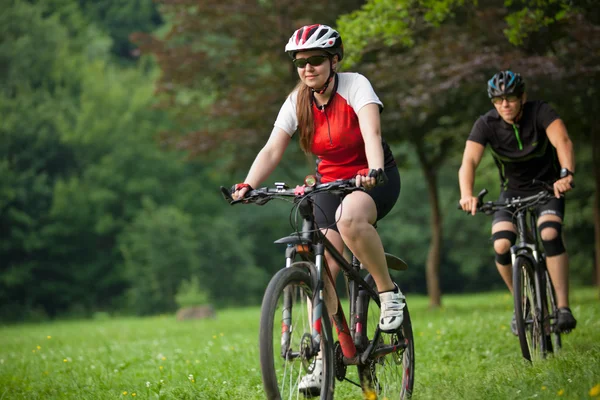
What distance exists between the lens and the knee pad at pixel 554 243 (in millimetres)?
6500

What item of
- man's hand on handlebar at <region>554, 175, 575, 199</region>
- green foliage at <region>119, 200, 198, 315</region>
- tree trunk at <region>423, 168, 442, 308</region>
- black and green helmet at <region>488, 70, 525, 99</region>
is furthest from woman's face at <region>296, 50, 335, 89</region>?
green foliage at <region>119, 200, 198, 315</region>

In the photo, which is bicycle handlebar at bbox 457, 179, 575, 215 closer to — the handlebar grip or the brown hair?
the brown hair

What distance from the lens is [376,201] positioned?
15.4 feet

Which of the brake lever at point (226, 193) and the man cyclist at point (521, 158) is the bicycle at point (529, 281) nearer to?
the man cyclist at point (521, 158)

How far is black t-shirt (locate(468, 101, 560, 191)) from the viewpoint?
21.3ft

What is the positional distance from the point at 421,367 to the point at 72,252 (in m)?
29.6

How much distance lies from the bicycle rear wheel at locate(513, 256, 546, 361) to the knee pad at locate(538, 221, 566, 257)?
326 mm

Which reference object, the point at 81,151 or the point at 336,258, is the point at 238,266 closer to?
the point at 81,151

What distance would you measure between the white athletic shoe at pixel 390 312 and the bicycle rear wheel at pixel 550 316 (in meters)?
1.89

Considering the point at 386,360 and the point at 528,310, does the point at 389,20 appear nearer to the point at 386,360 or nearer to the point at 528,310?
the point at 528,310

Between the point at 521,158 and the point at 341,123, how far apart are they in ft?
7.47

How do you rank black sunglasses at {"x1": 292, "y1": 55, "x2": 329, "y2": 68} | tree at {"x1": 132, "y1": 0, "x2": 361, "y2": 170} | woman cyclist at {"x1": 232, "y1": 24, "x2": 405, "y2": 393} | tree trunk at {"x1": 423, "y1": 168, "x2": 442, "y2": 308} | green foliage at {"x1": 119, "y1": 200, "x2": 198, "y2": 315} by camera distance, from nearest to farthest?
woman cyclist at {"x1": 232, "y1": 24, "x2": 405, "y2": 393} → black sunglasses at {"x1": 292, "y1": 55, "x2": 329, "y2": 68} → tree at {"x1": 132, "y1": 0, "x2": 361, "y2": 170} → tree trunk at {"x1": 423, "y1": 168, "x2": 442, "y2": 308} → green foliage at {"x1": 119, "y1": 200, "x2": 198, "y2": 315}

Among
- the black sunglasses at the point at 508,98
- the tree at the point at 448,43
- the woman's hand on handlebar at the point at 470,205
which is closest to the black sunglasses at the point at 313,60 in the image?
the woman's hand on handlebar at the point at 470,205

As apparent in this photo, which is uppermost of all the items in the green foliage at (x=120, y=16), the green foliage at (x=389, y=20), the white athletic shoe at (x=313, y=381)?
the green foliage at (x=120, y=16)
